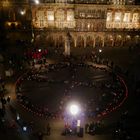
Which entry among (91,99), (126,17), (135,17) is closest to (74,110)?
(91,99)

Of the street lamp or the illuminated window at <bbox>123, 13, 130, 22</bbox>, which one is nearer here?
the street lamp

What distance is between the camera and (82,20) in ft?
278

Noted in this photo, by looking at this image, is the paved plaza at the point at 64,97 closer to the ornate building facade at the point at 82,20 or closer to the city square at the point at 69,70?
the city square at the point at 69,70

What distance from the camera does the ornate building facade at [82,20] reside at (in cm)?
8388

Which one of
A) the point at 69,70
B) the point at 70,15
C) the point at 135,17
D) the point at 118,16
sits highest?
the point at 70,15

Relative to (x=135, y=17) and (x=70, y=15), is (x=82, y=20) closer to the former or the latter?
(x=70, y=15)

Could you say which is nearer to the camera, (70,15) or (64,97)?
(64,97)

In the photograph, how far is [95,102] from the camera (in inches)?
2218

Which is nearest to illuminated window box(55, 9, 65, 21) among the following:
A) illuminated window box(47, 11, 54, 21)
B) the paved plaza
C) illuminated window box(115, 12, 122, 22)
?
illuminated window box(47, 11, 54, 21)

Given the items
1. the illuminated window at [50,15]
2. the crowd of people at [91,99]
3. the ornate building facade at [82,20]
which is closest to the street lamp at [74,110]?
the crowd of people at [91,99]

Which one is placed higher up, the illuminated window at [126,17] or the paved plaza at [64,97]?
the illuminated window at [126,17]

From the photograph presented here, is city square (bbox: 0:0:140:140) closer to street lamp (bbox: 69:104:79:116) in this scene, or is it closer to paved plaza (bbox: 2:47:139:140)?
paved plaza (bbox: 2:47:139:140)

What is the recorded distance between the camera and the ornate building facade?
83.9 m

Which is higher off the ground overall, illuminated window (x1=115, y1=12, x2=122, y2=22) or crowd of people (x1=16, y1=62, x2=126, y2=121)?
illuminated window (x1=115, y1=12, x2=122, y2=22)
